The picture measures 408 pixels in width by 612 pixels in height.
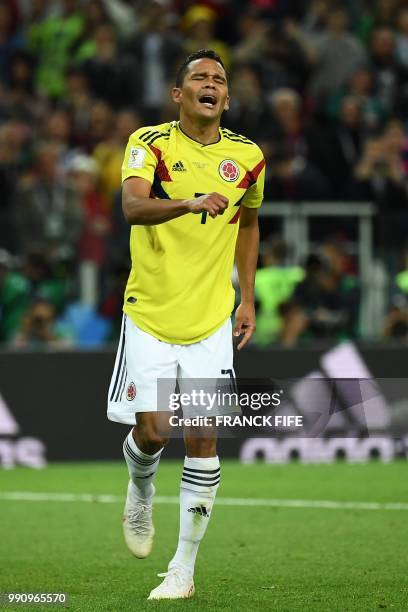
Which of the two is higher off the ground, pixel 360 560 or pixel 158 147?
pixel 158 147

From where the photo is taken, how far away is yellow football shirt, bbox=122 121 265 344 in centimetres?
690

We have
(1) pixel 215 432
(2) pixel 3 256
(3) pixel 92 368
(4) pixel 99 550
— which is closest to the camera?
(1) pixel 215 432

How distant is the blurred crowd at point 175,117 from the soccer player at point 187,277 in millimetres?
6837

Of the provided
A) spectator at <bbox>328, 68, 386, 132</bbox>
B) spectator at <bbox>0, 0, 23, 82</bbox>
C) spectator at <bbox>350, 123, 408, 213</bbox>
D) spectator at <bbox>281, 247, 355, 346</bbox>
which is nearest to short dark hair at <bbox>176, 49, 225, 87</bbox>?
spectator at <bbox>281, 247, 355, 346</bbox>

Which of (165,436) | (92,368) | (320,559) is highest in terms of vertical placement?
(165,436)

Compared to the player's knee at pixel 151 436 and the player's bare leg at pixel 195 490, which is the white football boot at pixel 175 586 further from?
the player's knee at pixel 151 436

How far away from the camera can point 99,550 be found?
27.9ft

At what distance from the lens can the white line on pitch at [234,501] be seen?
10.5 metres

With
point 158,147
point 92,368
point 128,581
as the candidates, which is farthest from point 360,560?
point 92,368

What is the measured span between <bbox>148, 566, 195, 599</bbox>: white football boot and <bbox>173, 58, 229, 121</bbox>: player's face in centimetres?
215

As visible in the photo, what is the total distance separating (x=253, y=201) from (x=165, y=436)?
4.15 ft

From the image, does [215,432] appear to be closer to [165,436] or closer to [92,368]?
[165,436]

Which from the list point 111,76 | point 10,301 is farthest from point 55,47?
point 10,301

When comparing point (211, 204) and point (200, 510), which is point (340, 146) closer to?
point (200, 510)
